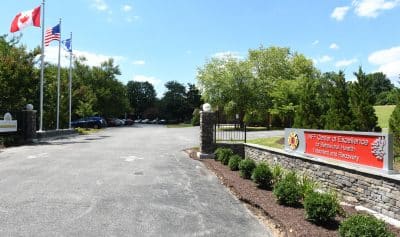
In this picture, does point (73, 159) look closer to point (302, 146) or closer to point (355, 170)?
point (302, 146)

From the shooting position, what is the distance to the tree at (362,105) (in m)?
16.4

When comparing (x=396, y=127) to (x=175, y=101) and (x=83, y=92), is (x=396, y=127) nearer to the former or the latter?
(x=83, y=92)

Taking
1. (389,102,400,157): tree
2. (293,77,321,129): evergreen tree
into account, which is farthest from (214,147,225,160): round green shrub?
(389,102,400,157): tree

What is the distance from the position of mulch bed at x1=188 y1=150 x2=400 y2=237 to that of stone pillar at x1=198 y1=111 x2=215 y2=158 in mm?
5999

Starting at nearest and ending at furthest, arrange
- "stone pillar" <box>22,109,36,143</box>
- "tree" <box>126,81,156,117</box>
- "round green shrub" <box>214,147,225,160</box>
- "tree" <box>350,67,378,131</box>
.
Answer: "tree" <box>350,67,378,131</box>
"round green shrub" <box>214,147,225,160</box>
"stone pillar" <box>22,109,36,143</box>
"tree" <box>126,81,156,117</box>

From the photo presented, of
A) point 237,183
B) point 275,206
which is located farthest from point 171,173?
point 275,206

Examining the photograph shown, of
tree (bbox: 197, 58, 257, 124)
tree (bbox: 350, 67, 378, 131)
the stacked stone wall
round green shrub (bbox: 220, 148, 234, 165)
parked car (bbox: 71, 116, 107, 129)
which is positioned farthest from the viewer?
parked car (bbox: 71, 116, 107, 129)

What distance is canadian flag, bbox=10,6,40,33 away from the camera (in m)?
27.1

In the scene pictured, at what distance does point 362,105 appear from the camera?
1664 cm

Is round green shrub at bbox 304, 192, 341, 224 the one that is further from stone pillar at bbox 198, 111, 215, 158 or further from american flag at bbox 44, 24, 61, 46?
american flag at bbox 44, 24, 61, 46

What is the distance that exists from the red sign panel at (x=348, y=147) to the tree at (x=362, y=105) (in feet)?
12.1

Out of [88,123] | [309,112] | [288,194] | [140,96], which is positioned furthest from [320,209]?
[140,96]

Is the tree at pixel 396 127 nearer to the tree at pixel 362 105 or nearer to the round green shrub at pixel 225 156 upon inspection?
the tree at pixel 362 105

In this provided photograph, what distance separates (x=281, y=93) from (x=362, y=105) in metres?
18.1
